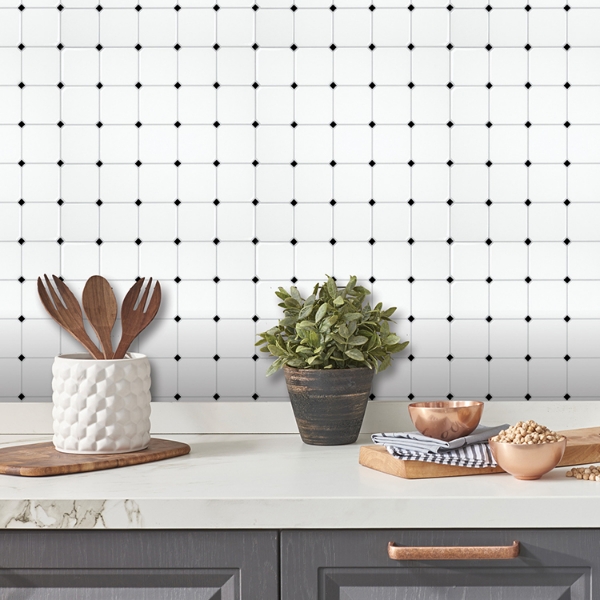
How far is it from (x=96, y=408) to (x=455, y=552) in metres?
0.65

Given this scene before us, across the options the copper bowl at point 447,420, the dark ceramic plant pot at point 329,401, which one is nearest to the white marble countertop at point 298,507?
the copper bowl at point 447,420

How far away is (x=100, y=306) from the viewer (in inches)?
56.4

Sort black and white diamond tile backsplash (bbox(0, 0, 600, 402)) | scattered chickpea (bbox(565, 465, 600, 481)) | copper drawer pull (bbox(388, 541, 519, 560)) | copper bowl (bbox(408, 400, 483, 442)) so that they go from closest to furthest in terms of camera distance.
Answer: copper drawer pull (bbox(388, 541, 519, 560)), scattered chickpea (bbox(565, 465, 600, 481)), copper bowl (bbox(408, 400, 483, 442)), black and white diamond tile backsplash (bbox(0, 0, 600, 402))

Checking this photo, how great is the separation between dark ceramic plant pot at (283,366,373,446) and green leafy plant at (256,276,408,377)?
0.03 meters

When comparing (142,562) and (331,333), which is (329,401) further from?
(142,562)

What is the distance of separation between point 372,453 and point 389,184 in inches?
25.2

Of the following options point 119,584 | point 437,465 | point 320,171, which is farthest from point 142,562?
point 320,171

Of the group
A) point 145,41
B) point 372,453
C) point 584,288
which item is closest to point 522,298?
point 584,288

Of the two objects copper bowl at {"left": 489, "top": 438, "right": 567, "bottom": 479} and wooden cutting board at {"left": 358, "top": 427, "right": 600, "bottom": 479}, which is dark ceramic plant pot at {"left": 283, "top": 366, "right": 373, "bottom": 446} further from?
copper bowl at {"left": 489, "top": 438, "right": 567, "bottom": 479}

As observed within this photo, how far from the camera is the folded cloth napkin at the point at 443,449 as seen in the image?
3.67 feet

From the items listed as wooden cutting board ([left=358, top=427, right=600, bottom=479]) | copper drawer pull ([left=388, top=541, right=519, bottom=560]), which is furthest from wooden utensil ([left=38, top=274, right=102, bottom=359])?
copper drawer pull ([left=388, top=541, right=519, bottom=560])

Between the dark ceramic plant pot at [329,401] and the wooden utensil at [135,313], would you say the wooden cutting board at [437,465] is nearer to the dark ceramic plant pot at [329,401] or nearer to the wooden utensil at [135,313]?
the dark ceramic plant pot at [329,401]

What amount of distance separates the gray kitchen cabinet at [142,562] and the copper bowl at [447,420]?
359 millimetres

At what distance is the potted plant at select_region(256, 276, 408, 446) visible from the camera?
134cm
